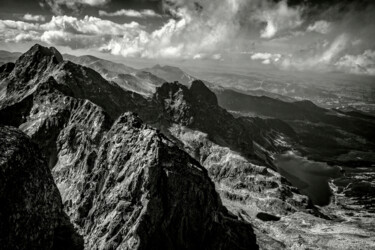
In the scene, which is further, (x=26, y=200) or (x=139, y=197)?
(x=139, y=197)

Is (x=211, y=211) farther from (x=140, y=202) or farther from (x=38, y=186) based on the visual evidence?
(x=38, y=186)

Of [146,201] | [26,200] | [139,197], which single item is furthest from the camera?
[139,197]

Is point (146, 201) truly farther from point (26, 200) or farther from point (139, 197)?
point (26, 200)

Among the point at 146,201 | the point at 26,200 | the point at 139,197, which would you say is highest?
the point at 26,200

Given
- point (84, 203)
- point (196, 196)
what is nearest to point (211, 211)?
point (196, 196)

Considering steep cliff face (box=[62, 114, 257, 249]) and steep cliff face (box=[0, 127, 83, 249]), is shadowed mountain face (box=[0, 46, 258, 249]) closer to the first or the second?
steep cliff face (box=[62, 114, 257, 249])

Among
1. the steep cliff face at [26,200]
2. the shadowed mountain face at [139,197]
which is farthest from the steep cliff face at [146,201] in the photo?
the steep cliff face at [26,200]

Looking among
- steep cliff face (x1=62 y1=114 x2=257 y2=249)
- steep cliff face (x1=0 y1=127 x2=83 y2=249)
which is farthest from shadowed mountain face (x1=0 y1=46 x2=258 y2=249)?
steep cliff face (x1=0 y1=127 x2=83 y2=249)

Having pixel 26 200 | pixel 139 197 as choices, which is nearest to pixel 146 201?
pixel 139 197

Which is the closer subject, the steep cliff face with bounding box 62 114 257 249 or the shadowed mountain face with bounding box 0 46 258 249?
the steep cliff face with bounding box 62 114 257 249

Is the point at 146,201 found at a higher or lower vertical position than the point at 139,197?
lower

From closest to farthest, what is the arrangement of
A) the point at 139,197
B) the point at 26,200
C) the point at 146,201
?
the point at 26,200 → the point at 146,201 → the point at 139,197
